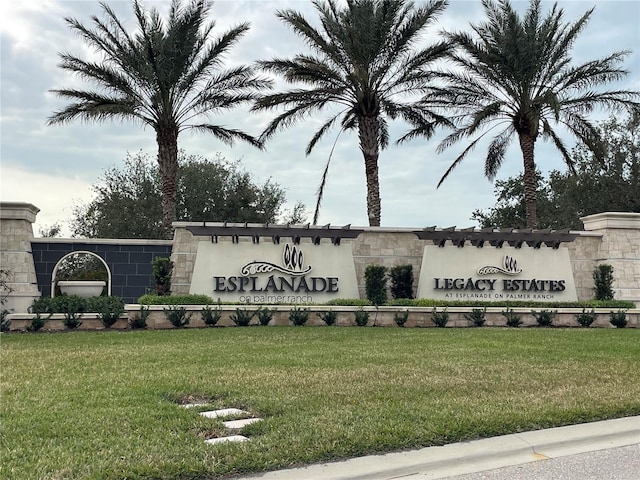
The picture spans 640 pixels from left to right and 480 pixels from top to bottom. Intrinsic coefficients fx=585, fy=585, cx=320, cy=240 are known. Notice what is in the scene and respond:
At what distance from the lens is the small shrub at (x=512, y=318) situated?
16.7 m

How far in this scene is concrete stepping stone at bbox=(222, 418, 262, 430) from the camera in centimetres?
548

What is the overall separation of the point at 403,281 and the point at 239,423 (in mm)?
13529

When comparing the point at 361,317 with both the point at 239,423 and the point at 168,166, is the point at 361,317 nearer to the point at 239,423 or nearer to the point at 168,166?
the point at 168,166

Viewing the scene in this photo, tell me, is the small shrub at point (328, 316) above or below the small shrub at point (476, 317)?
above

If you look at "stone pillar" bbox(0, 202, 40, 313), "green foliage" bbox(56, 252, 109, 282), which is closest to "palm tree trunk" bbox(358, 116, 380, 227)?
"stone pillar" bbox(0, 202, 40, 313)

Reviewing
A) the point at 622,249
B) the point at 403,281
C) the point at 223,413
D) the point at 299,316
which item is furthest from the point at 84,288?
the point at 622,249

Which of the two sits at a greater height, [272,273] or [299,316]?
[272,273]

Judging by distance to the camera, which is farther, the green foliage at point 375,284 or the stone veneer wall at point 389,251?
the green foliage at point 375,284

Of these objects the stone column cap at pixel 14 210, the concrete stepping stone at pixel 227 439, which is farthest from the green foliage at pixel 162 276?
the concrete stepping stone at pixel 227 439

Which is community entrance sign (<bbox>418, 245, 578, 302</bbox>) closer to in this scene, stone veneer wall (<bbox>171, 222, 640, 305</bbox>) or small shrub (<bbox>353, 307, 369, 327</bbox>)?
stone veneer wall (<bbox>171, 222, 640, 305</bbox>)

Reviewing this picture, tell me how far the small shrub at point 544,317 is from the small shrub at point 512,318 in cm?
52

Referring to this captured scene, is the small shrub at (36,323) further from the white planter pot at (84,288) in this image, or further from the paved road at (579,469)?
the paved road at (579,469)

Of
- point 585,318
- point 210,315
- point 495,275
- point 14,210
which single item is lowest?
point 585,318

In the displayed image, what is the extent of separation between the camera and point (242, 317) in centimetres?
1561
